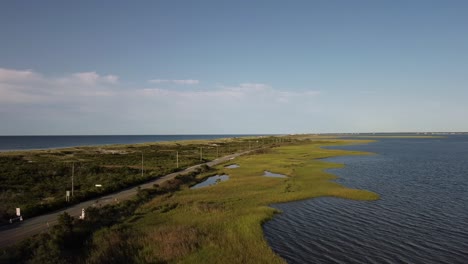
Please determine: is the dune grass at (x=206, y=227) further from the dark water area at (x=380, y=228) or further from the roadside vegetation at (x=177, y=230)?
the dark water area at (x=380, y=228)

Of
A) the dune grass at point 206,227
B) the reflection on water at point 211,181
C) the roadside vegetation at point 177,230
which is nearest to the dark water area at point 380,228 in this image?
the dune grass at point 206,227

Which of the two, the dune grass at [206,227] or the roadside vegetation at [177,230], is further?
the dune grass at [206,227]

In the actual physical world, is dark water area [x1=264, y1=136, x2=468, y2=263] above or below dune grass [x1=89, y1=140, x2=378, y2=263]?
below

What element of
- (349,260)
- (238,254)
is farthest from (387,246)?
(238,254)

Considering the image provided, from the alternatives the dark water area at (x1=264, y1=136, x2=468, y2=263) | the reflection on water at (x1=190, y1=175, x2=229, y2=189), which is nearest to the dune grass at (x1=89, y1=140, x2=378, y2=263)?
the dark water area at (x1=264, y1=136, x2=468, y2=263)

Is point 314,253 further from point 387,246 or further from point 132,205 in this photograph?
point 132,205

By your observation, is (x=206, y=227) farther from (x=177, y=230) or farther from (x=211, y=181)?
(x=211, y=181)

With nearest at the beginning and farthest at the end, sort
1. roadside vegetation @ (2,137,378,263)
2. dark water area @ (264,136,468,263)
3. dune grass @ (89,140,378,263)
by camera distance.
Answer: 1. roadside vegetation @ (2,137,378,263)
2. dune grass @ (89,140,378,263)
3. dark water area @ (264,136,468,263)

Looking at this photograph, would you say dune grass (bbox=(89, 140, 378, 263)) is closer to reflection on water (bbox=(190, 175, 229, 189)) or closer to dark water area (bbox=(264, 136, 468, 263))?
dark water area (bbox=(264, 136, 468, 263))
